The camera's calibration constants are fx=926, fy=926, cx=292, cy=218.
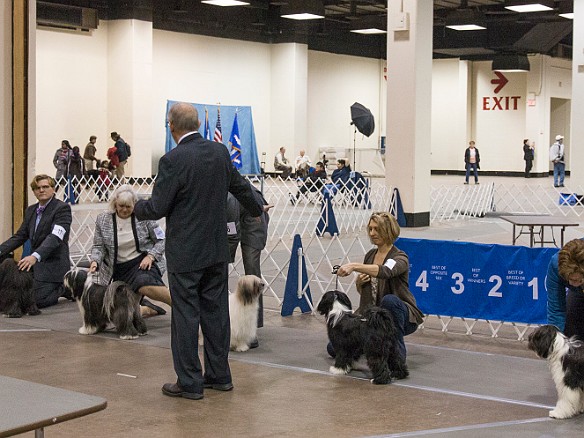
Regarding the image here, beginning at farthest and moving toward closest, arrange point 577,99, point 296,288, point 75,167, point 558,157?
point 558,157
point 75,167
point 577,99
point 296,288

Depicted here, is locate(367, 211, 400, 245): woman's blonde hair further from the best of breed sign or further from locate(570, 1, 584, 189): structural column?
locate(570, 1, 584, 189): structural column

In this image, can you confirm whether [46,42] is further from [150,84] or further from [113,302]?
[113,302]

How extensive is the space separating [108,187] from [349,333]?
583 inches

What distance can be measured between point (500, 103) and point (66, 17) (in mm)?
16760

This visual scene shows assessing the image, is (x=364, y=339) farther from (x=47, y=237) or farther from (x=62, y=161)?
(x=62, y=161)

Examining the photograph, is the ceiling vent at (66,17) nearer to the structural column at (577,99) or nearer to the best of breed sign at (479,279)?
the structural column at (577,99)

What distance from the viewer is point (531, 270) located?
240 inches

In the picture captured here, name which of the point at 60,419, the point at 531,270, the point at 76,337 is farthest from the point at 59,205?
the point at 60,419

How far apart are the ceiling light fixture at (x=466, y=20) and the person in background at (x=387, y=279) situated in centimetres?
2044

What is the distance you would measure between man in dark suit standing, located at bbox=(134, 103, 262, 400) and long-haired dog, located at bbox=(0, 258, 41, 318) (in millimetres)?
2492

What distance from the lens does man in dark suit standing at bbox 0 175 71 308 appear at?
6.96 metres

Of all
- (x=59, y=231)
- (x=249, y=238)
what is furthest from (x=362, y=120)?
(x=249, y=238)

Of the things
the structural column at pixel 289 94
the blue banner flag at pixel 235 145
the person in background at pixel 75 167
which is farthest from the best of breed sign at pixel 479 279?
the structural column at pixel 289 94

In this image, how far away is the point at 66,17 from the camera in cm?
2308
